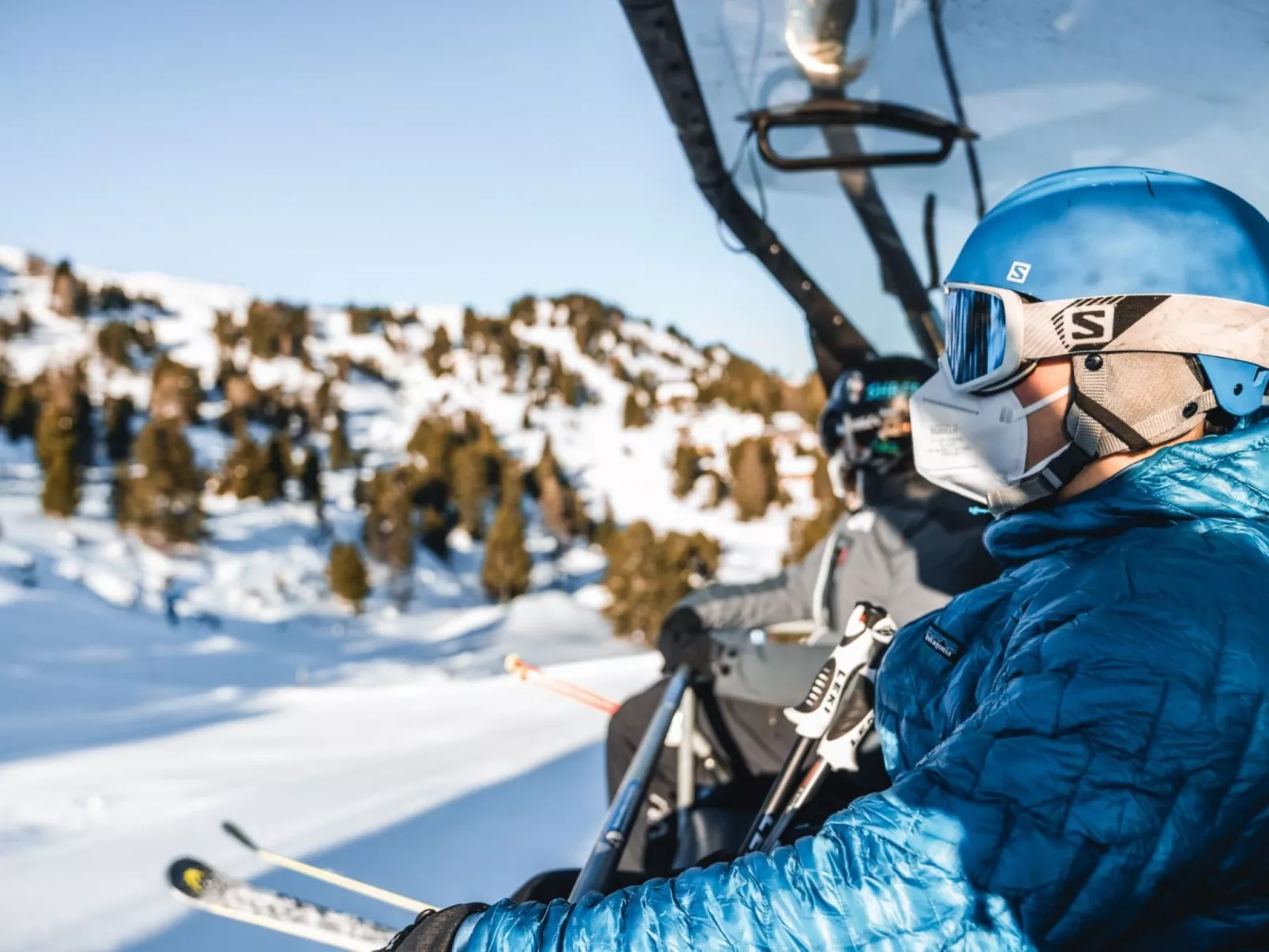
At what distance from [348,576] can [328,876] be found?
87.1 ft

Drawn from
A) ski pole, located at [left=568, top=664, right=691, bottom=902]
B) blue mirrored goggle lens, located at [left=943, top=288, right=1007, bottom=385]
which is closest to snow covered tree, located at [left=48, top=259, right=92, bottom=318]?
ski pole, located at [left=568, top=664, right=691, bottom=902]

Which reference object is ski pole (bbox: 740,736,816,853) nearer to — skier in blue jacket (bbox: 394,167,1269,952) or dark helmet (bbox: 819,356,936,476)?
skier in blue jacket (bbox: 394,167,1269,952)

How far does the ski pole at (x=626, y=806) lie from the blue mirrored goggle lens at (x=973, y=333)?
1006 mm

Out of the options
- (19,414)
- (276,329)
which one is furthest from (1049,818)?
(276,329)

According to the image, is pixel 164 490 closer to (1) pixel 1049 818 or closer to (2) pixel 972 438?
(2) pixel 972 438

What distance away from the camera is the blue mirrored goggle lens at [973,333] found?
1376mm

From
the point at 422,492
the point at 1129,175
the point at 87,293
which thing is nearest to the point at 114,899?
the point at 1129,175

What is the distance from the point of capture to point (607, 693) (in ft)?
25.5

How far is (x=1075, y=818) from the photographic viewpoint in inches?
38.1

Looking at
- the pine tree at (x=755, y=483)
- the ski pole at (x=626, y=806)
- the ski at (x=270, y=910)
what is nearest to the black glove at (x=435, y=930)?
the ski pole at (x=626, y=806)

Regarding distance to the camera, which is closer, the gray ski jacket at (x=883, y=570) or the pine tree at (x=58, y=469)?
the gray ski jacket at (x=883, y=570)

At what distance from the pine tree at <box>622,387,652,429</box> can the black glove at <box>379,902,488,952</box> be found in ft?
200

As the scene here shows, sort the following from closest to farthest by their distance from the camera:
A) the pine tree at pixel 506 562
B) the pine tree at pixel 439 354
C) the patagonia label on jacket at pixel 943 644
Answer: the patagonia label on jacket at pixel 943 644
the pine tree at pixel 506 562
the pine tree at pixel 439 354

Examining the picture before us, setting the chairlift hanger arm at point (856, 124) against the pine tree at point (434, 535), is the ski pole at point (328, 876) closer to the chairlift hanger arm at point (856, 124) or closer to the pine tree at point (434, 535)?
the chairlift hanger arm at point (856, 124)
